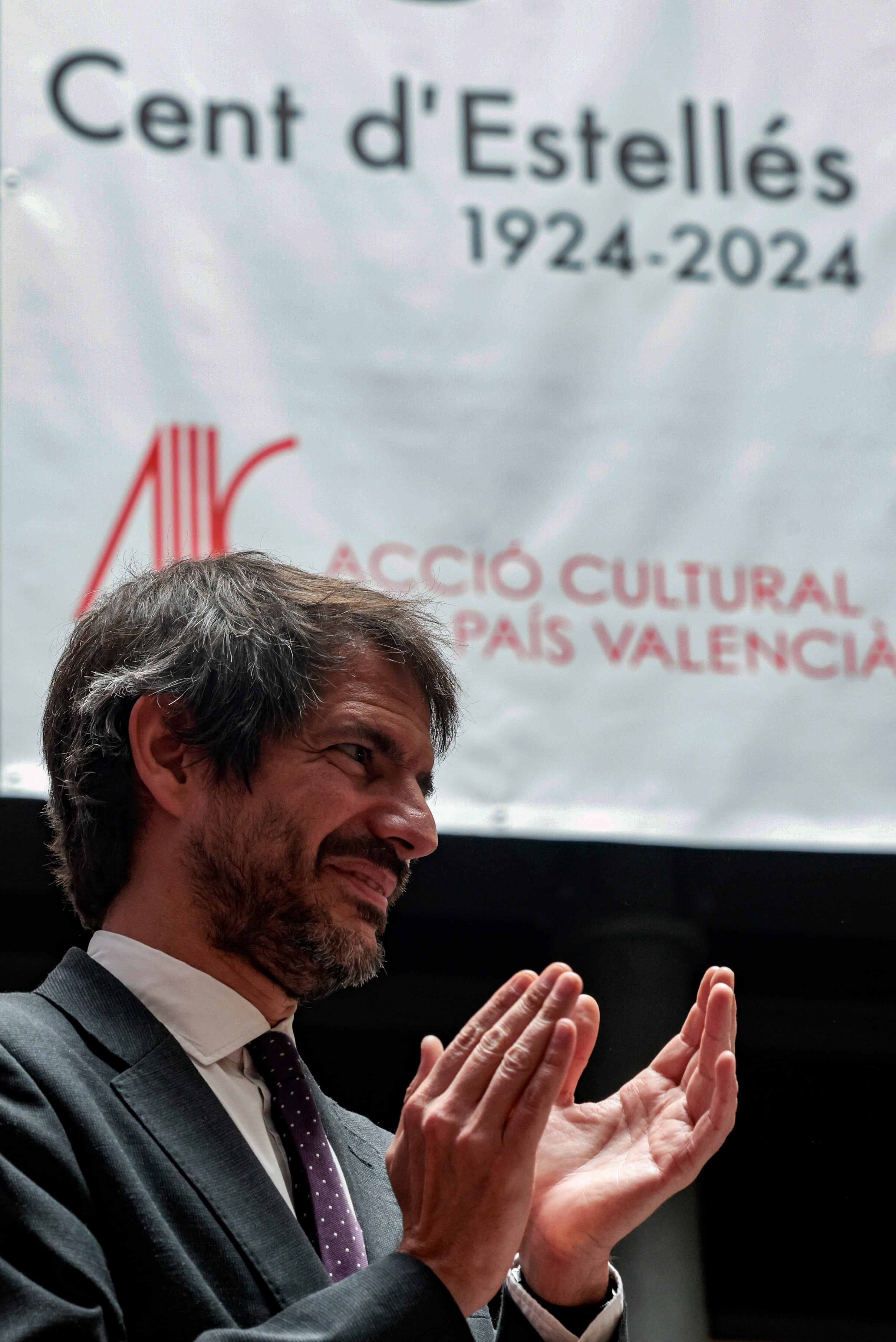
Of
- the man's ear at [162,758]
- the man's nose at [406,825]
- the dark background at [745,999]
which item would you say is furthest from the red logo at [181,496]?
the dark background at [745,999]

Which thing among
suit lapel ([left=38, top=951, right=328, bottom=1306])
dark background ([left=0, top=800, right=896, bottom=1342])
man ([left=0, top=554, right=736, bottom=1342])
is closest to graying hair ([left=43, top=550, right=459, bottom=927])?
man ([left=0, top=554, right=736, bottom=1342])

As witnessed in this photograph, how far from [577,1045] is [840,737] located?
1119mm

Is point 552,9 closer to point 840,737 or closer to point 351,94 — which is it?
point 351,94

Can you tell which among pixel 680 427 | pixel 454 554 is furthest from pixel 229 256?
pixel 680 427

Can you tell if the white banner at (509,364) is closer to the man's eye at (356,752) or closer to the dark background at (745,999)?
the man's eye at (356,752)

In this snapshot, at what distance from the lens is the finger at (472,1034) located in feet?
5.38

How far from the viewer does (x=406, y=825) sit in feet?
6.81

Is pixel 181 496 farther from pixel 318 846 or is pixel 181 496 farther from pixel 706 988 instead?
pixel 706 988

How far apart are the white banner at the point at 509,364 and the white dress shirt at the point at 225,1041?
2.63ft

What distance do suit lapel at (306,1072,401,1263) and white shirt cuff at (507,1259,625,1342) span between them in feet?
0.46

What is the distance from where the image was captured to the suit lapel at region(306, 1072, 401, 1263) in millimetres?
1889

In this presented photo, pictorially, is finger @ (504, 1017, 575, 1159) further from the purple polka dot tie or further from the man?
the purple polka dot tie

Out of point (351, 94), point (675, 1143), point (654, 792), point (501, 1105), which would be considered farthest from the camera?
point (351, 94)

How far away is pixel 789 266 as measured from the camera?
3115 millimetres
